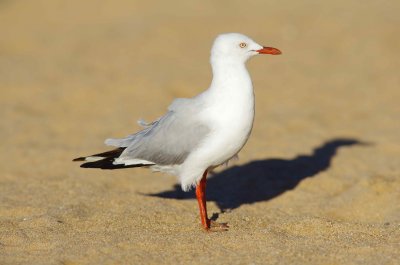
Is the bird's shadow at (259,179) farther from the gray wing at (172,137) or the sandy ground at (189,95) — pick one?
the gray wing at (172,137)

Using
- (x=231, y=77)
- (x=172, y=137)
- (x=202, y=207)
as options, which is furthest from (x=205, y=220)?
(x=231, y=77)

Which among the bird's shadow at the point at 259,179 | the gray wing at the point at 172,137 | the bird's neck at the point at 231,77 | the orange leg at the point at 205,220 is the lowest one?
the bird's shadow at the point at 259,179

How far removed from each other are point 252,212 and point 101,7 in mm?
11301

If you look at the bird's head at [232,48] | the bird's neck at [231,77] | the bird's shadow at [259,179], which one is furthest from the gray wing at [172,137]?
the bird's shadow at [259,179]

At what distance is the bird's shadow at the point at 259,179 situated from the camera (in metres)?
7.49

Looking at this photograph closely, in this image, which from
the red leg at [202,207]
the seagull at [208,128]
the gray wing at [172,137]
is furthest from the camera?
the red leg at [202,207]

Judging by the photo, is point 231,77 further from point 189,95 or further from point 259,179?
point 189,95

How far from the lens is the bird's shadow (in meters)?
7.49

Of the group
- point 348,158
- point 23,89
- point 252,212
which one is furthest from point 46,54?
point 252,212

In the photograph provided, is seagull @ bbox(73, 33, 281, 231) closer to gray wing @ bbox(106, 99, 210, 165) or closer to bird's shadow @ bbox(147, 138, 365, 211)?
Result: gray wing @ bbox(106, 99, 210, 165)

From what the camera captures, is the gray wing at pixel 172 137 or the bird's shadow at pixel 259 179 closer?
the gray wing at pixel 172 137

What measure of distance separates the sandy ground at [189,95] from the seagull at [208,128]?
48 cm

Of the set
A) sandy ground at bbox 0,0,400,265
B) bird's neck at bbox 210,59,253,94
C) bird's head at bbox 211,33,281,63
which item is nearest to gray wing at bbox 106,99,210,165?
bird's neck at bbox 210,59,253,94

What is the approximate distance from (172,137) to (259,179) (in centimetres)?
223
